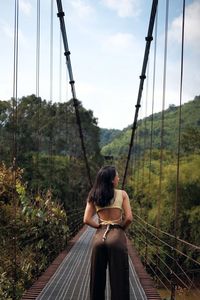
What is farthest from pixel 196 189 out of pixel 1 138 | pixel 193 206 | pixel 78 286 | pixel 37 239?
pixel 78 286

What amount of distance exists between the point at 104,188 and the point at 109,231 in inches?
7.5

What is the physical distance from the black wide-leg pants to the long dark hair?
4.9 inches

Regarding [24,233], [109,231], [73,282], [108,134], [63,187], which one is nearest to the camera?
[109,231]

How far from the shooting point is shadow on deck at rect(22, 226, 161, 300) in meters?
3.38

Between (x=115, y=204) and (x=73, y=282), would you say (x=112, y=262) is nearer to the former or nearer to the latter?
(x=115, y=204)

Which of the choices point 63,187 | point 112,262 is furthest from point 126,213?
point 63,187

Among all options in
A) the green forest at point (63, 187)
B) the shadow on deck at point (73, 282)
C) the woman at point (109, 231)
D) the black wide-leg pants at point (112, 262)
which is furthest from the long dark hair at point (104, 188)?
the green forest at point (63, 187)

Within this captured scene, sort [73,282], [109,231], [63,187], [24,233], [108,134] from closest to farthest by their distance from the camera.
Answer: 1. [109,231]
2. [73,282]
3. [24,233]
4. [63,187]
5. [108,134]

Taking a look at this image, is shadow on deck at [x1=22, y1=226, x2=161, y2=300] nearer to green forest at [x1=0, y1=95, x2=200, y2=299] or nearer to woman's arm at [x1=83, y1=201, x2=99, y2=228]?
green forest at [x1=0, y1=95, x2=200, y2=299]

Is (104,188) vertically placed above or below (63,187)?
above

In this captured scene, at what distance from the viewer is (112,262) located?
84.5 inches

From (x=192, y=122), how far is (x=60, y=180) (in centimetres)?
1477

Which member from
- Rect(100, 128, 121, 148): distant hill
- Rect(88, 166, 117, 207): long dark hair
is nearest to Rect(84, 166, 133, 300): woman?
Rect(88, 166, 117, 207): long dark hair

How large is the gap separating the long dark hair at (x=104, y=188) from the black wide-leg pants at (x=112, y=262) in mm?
125
